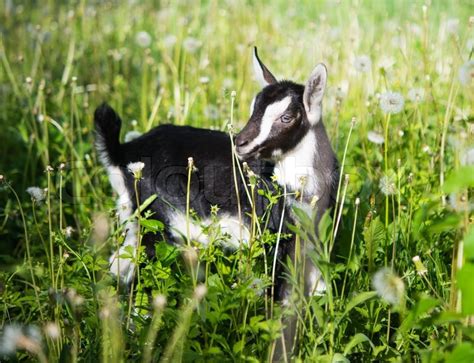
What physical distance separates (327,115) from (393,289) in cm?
256

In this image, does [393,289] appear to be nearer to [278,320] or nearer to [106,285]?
[278,320]

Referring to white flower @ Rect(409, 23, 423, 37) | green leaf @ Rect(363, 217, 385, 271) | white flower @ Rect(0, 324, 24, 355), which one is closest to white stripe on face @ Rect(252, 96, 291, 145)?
green leaf @ Rect(363, 217, 385, 271)

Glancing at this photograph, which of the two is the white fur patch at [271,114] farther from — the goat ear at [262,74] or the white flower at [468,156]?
the white flower at [468,156]

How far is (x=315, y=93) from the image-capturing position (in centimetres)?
328

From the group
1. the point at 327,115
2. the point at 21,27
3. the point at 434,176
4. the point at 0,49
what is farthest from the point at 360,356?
the point at 21,27

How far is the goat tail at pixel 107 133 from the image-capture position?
351cm

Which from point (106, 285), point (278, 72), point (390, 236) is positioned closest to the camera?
point (106, 285)

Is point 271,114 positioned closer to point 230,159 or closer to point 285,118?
point 285,118

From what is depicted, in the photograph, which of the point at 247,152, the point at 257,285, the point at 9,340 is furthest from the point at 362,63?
the point at 9,340

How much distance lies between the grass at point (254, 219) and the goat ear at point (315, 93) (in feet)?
1.09

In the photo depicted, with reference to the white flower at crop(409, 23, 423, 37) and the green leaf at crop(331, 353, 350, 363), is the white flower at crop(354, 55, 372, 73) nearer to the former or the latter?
the white flower at crop(409, 23, 423, 37)

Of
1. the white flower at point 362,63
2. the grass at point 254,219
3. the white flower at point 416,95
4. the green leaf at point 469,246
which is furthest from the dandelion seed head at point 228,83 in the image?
the green leaf at point 469,246

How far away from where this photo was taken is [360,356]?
275 centimetres

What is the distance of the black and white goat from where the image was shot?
3236 millimetres
